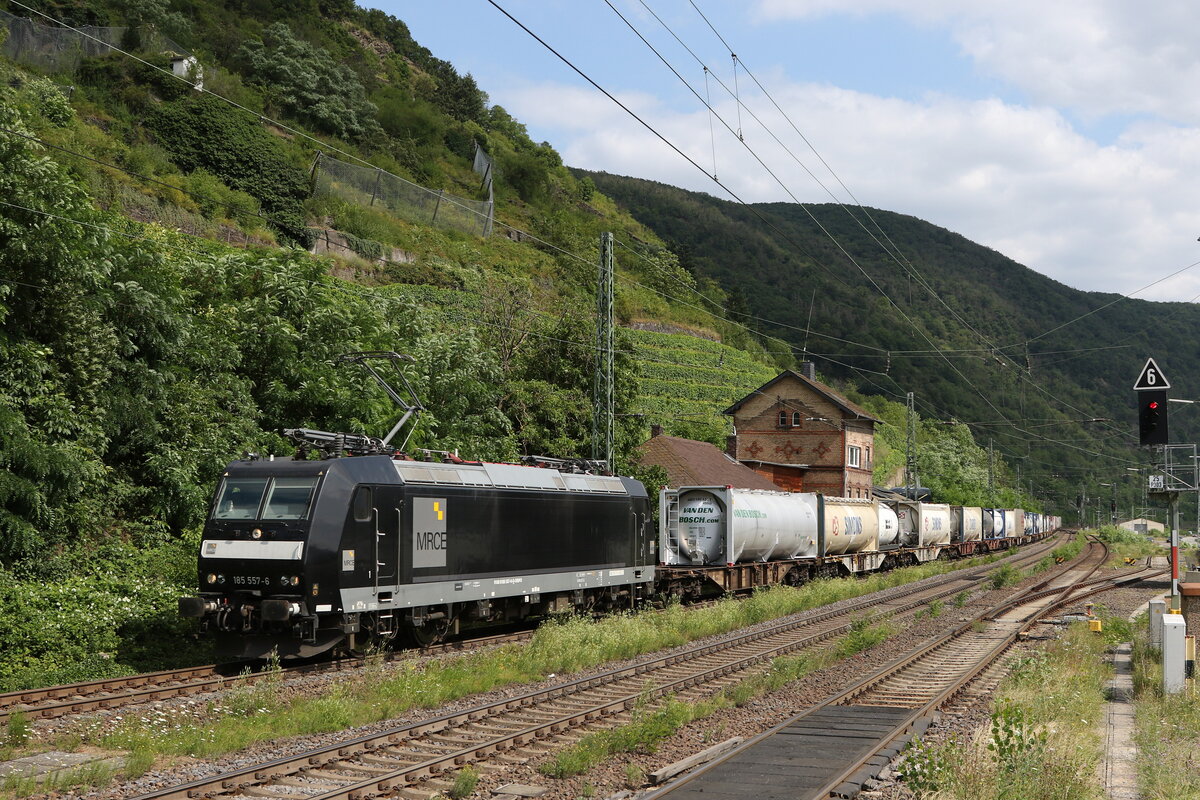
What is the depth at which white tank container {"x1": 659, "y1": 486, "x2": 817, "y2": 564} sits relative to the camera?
30.1 metres

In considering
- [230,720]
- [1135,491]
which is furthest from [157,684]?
[1135,491]

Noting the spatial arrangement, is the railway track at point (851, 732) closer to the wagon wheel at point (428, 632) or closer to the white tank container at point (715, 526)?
the wagon wheel at point (428, 632)

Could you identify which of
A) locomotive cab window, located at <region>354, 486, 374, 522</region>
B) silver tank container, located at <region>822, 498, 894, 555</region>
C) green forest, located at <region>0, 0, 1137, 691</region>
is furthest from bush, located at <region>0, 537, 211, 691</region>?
silver tank container, located at <region>822, 498, 894, 555</region>

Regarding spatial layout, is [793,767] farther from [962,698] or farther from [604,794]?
[962,698]

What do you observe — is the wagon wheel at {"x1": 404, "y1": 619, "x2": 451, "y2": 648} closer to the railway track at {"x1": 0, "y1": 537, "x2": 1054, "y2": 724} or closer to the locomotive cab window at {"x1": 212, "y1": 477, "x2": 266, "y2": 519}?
the railway track at {"x1": 0, "y1": 537, "x2": 1054, "y2": 724}

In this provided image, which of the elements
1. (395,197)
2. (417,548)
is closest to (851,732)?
(417,548)

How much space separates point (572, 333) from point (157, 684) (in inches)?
1018

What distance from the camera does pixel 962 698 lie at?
51.2 feet

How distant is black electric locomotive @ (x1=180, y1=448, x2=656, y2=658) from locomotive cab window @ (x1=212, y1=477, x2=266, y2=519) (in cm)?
2

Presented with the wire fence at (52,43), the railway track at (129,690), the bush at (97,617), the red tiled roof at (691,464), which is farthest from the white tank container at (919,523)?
the wire fence at (52,43)

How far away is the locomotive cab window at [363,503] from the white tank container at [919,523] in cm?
3532

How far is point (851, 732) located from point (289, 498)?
30.5 feet

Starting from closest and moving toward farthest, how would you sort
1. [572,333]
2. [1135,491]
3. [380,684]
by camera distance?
[380,684] < [572,333] < [1135,491]

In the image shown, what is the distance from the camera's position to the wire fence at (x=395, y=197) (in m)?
73.5
